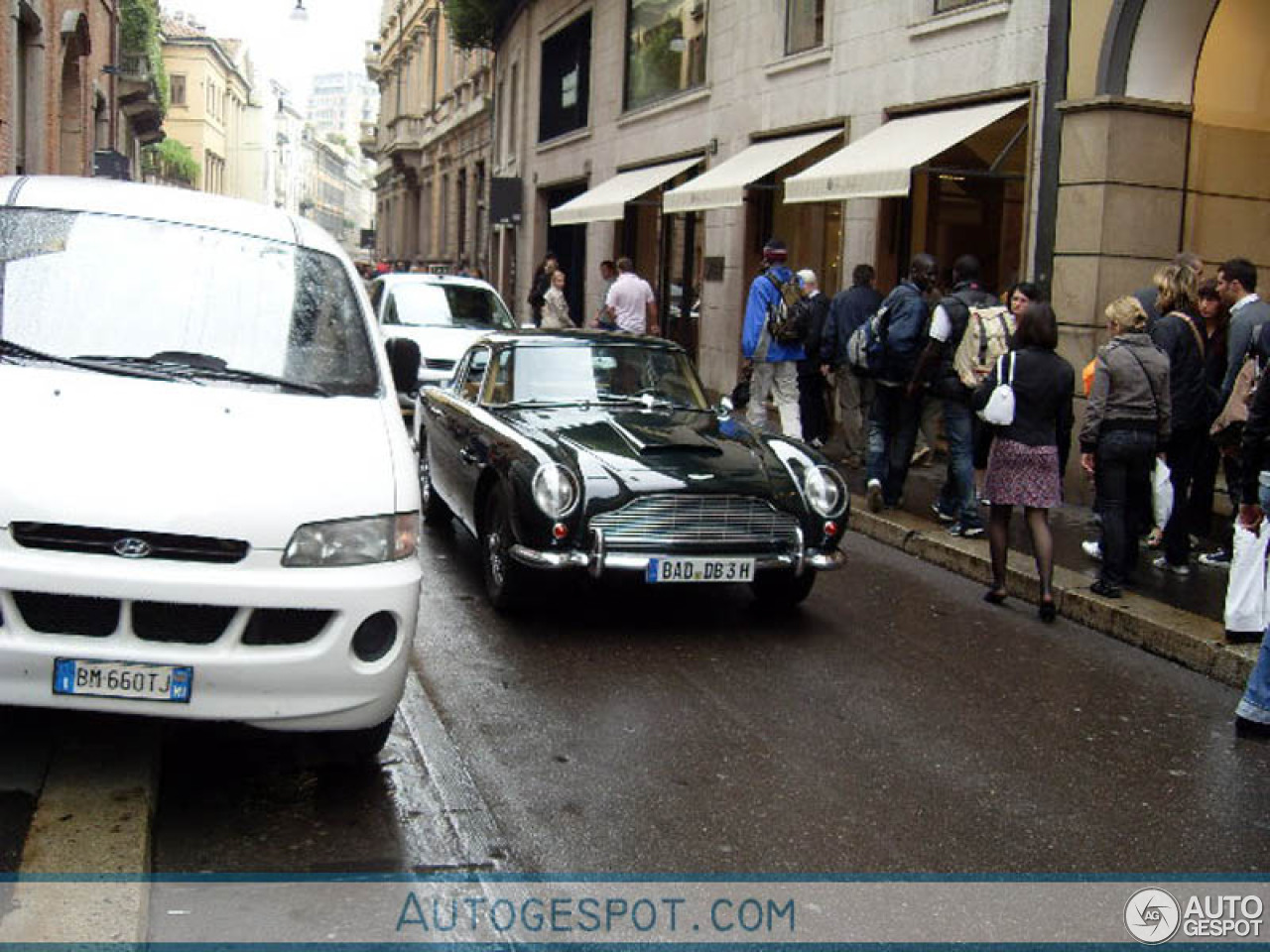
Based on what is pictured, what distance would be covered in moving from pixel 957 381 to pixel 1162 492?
4.96 ft

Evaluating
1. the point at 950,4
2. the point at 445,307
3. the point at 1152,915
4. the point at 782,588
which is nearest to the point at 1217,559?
the point at 782,588

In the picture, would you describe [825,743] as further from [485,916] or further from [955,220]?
[955,220]

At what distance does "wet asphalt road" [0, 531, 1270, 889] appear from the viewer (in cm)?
425

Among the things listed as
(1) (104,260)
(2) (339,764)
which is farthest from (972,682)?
(1) (104,260)

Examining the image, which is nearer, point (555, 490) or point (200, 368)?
point (200, 368)

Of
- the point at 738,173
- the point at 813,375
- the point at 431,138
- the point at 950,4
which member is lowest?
the point at 813,375

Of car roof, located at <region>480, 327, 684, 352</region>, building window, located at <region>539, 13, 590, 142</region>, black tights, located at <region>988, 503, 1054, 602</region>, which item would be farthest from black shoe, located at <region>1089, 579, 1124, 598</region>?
building window, located at <region>539, 13, 590, 142</region>

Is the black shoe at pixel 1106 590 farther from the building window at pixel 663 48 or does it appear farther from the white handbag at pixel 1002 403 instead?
the building window at pixel 663 48

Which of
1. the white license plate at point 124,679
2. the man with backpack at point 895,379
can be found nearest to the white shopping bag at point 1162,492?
the man with backpack at point 895,379

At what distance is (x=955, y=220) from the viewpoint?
1430cm

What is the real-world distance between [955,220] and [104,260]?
35.2 ft

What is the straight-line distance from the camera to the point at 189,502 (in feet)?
13.4

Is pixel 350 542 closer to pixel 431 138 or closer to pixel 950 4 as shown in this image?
pixel 950 4

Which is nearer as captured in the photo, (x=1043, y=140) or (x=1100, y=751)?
(x=1100, y=751)
